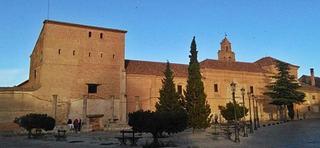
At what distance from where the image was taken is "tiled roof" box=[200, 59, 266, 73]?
48000 millimetres

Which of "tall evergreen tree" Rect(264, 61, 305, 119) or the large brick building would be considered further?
"tall evergreen tree" Rect(264, 61, 305, 119)

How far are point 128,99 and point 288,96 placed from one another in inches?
785

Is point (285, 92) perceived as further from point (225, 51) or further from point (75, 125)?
point (75, 125)

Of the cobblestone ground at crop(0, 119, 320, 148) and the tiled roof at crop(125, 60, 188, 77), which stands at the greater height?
the tiled roof at crop(125, 60, 188, 77)

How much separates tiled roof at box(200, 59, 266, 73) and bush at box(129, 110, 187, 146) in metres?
32.1

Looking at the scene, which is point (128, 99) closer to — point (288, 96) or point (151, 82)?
point (151, 82)

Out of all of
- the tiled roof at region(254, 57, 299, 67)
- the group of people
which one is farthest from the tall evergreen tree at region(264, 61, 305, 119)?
the group of people

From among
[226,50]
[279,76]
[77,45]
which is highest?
[226,50]

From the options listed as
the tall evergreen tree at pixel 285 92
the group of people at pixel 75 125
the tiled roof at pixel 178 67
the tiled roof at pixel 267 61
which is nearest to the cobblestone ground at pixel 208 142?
the group of people at pixel 75 125

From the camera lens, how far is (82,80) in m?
36.6

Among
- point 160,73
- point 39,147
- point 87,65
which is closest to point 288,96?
point 160,73

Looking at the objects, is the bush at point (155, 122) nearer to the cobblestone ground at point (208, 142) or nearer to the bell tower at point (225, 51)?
the cobblestone ground at point (208, 142)

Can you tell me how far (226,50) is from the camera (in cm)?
6619

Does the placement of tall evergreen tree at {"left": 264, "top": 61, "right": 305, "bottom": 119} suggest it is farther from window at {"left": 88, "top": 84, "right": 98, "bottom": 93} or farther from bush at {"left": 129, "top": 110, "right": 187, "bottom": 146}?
bush at {"left": 129, "top": 110, "right": 187, "bottom": 146}
